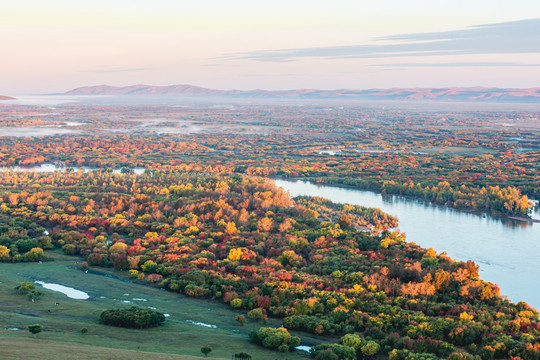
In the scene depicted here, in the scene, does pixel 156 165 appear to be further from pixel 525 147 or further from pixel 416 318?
pixel 525 147

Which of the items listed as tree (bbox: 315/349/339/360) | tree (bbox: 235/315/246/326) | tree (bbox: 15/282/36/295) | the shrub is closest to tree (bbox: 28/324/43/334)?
the shrub

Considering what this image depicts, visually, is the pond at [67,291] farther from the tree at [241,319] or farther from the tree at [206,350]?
the tree at [206,350]

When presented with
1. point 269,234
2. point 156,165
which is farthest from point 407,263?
point 156,165

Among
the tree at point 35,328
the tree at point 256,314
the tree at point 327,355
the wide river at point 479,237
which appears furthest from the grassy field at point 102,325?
the wide river at point 479,237

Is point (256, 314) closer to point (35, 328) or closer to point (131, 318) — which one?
point (131, 318)

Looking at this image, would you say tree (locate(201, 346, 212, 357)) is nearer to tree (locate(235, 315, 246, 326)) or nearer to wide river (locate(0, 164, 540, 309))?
tree (locate(235, 315, 246, 326))

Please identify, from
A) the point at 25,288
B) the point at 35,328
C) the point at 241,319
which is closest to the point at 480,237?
the point at 241,319
